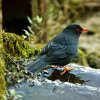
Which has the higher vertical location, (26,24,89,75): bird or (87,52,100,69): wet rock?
(26,24,89,75): bird

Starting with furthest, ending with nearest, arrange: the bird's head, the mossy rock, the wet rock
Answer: the wet rock, the bird's head, the mossy rock

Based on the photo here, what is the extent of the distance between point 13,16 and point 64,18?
5.17m

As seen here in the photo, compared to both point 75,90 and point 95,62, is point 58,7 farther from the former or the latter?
point 75,90

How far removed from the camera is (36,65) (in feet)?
20.7

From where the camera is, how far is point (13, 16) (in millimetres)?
9742

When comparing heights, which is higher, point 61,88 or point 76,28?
point 76,28

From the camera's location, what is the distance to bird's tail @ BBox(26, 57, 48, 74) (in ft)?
20.4

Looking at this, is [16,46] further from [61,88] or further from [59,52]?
[61,88]

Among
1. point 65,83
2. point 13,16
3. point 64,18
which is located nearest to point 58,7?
point 64,18

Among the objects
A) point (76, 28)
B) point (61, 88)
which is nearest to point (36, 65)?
point (61, 88)

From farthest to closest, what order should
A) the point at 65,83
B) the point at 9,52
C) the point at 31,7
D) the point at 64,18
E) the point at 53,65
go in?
the point at 64,18
the point at 31,7
the point at 53,65
the point at 9,52
the point at 65,83

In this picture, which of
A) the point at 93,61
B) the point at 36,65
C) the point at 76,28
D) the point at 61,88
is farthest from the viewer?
the point at 93,61


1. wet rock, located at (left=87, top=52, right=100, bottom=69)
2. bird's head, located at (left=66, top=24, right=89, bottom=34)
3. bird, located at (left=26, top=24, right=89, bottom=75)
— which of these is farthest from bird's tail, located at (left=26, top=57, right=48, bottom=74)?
wet rock, located at (left=87, top=52, right=100, bottom=69)

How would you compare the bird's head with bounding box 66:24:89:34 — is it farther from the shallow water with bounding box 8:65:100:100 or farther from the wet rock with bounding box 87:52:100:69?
the wet rock with bounding box 87:52:100:69
